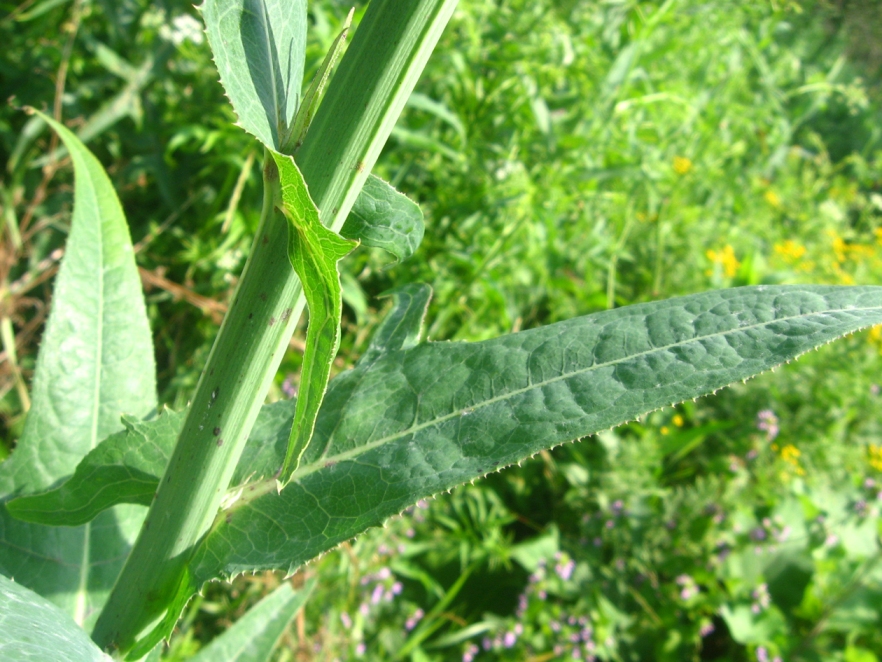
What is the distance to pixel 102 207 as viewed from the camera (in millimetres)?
1026

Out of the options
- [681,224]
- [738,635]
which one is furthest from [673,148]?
[738,635]

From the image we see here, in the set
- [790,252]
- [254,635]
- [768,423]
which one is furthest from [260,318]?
[790,252]

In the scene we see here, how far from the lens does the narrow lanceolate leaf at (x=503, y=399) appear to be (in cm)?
68

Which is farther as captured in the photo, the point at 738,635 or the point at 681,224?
the point at 681,224

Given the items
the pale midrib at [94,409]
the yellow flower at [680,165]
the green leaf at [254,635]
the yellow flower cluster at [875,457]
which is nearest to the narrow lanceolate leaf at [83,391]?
the pale midrib at [94,409]

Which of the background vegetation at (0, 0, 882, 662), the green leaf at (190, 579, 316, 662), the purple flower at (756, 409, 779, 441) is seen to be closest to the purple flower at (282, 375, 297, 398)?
the background vegetation at (0, 0, 882, 662)

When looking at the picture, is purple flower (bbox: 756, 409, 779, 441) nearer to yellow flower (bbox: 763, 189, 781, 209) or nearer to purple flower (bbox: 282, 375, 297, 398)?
yellow flower (bbox: 763, 189, 781, 209)

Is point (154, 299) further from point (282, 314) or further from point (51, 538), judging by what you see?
point (282, 314)

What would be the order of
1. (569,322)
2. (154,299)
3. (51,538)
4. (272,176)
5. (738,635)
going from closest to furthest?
(272,176), (569,322), (51,538), (154,299), (738,635)

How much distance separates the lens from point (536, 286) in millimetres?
2738

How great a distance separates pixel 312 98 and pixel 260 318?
20 cm

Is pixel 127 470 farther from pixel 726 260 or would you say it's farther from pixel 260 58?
pixel 726 260

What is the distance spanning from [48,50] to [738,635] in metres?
3.49

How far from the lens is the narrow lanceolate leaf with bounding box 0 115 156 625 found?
38.2 inches
